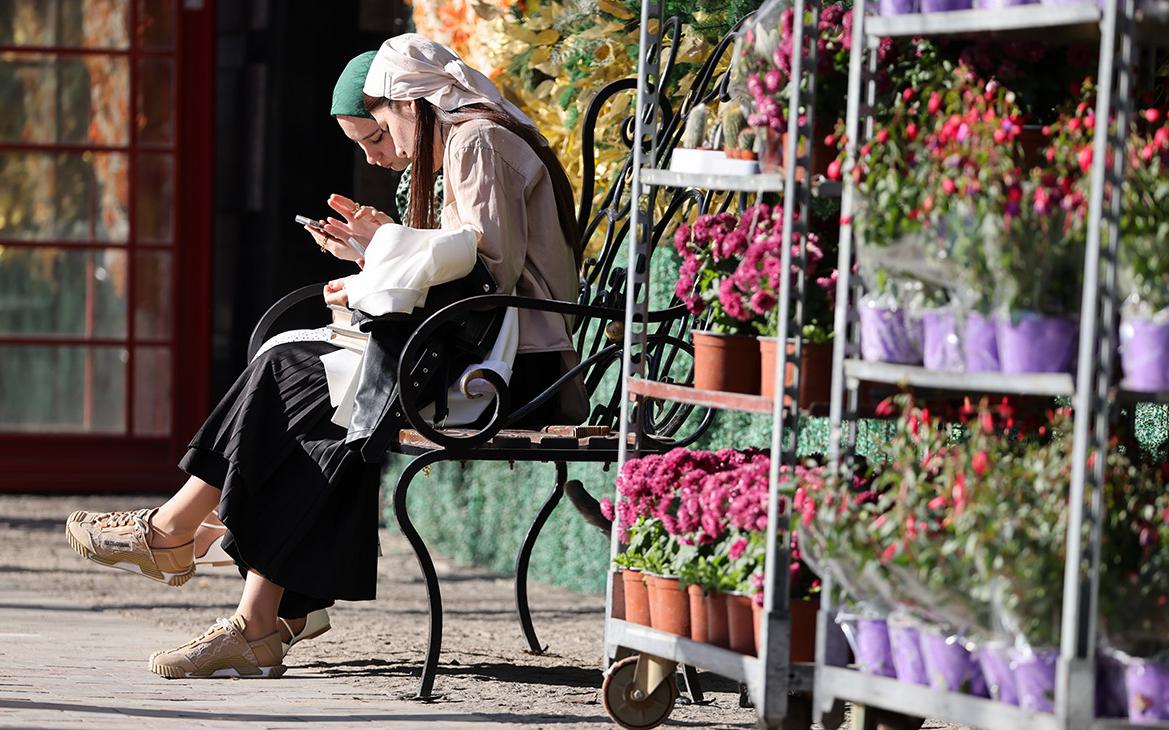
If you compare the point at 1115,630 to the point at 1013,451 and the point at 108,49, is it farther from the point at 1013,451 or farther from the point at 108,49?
the point at 108,49

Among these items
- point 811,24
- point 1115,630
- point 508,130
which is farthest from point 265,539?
point 1115,630

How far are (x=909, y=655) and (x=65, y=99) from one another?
5.77 meters

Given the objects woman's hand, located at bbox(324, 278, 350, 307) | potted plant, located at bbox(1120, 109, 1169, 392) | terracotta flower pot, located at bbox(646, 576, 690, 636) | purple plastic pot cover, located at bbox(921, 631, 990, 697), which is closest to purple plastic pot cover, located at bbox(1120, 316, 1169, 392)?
potted plant, located at bbox(1120, 109, 1169, 392)

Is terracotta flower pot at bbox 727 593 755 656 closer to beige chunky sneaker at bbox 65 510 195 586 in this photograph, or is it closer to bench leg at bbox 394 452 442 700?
bench leg at bbox 394 452 442 700

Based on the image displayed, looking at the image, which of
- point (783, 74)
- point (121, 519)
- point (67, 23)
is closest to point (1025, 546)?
point (783, 74)

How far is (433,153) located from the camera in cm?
454

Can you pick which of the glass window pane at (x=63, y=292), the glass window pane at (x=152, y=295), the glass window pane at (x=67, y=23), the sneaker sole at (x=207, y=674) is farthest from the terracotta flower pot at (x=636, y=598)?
the glass window pane at (x=67, y=23)

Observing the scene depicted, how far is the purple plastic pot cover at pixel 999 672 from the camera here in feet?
9.67

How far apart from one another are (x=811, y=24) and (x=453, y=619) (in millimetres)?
2639

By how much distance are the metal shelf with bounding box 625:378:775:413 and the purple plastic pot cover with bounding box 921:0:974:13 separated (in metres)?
0.75

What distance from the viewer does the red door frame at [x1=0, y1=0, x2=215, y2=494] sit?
7.94 meters

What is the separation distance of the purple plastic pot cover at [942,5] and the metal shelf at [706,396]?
0.75 m

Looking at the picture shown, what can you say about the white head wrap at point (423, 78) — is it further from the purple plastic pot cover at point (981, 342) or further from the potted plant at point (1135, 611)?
the potted plant at point (1135, 611)

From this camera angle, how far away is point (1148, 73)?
3.51 meters
